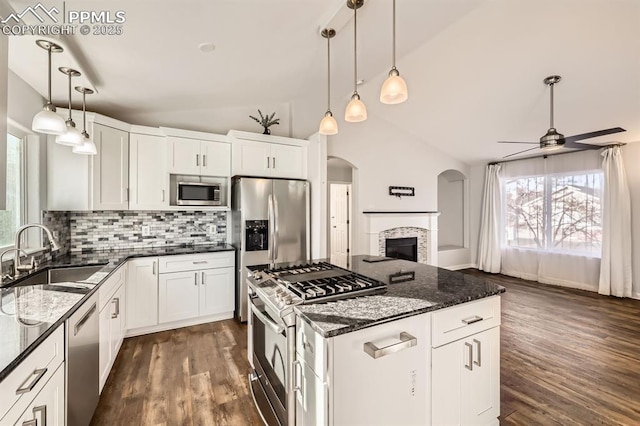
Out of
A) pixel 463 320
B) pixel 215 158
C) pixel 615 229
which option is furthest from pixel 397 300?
pixel 615 229

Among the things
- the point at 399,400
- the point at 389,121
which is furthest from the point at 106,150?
the point at 389,121

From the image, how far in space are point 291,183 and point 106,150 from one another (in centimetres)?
200

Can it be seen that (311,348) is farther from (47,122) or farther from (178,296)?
(178,296)

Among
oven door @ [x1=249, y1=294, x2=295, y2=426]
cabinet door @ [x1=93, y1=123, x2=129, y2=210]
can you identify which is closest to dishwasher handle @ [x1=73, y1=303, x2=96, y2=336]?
oven door @ [x1=249, y1=294, x2=295, y2=426]

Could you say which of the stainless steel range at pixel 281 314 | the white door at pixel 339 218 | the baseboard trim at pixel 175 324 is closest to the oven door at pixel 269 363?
the stainless steel range at pixel 281 314

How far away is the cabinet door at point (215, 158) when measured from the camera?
345cm

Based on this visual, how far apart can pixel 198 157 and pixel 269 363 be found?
265 cm

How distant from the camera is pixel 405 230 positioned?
550 centimetres

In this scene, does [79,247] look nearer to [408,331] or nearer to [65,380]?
[65,380]

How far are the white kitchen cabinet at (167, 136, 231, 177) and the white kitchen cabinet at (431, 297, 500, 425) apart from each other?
3.02 meters

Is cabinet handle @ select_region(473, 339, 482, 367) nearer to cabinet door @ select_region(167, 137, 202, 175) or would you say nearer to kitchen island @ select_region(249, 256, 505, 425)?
kitchen island @ select_region(249, 256, 505, 425)

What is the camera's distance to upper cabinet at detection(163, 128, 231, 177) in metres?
3.29

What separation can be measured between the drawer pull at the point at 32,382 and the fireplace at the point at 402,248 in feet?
15.7

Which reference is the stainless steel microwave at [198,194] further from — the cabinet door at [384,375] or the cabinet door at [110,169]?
the cabinet door at [384,375]
